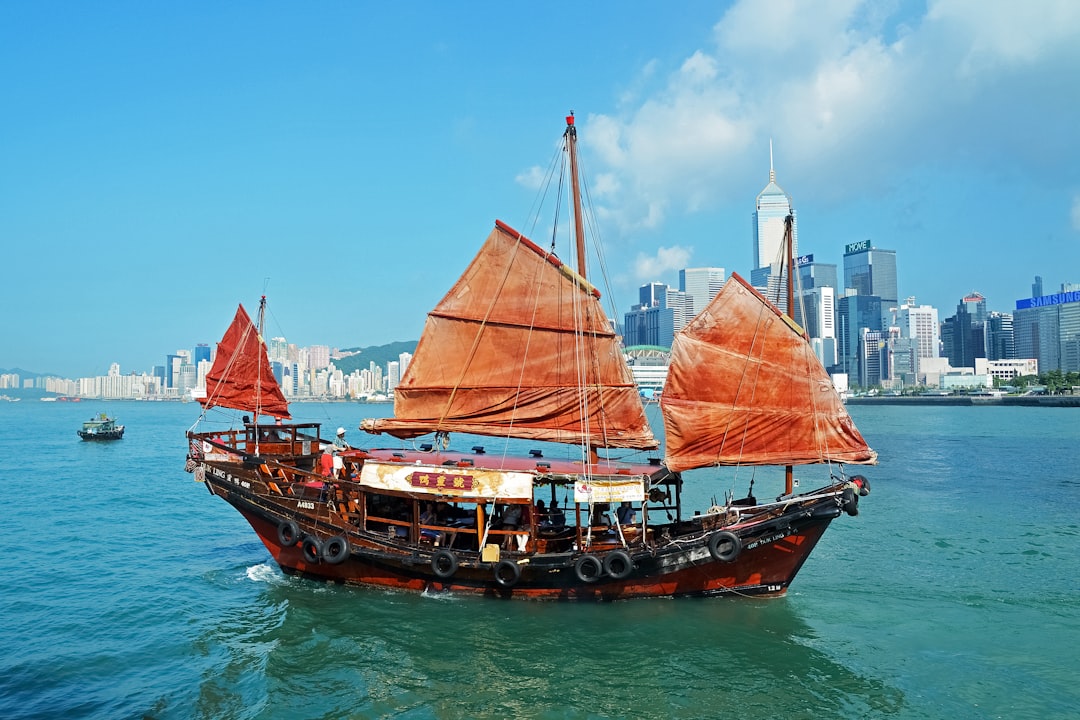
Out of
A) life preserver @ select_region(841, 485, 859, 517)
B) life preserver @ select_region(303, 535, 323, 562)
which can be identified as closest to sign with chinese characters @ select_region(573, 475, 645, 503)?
life preserver @ select_region(841, 485, 859, 517)

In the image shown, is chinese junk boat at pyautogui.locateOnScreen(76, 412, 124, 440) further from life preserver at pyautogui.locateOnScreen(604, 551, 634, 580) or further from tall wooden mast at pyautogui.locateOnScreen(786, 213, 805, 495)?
tall wooden mast at pyautogui.locateOnScreen(786, 213, 805, 495)

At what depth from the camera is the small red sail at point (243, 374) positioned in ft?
77.8

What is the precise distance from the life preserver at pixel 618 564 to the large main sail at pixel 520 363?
3.46 metres

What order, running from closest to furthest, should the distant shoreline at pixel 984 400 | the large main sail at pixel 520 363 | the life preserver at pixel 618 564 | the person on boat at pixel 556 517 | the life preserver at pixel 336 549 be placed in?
the life preserver at pixel 618 564 → the life preserver at pixel 336 549 → the person on boat at pixel 556 517 → the large main sail at pixel 520 363 → the distant shoreline at pixel 984 400

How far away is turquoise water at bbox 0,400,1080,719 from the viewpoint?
1177 centimetres

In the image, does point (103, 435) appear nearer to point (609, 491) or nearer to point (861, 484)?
point (609, 491)

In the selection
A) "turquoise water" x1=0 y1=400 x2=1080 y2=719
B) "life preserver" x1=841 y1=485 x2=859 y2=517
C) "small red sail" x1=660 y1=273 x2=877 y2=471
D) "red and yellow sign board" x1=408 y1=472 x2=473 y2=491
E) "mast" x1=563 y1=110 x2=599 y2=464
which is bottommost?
"turquoise water" x1=0 y1=400 x2=1080 y2=719

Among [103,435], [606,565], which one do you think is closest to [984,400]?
[103,435]

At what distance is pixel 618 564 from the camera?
15016 millimetres

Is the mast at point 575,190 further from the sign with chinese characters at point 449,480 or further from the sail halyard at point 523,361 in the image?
the sign with chinese characters at point 449,480

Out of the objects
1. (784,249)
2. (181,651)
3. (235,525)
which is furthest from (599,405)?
(235,525)

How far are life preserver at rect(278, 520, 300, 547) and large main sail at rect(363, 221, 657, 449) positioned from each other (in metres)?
3.17

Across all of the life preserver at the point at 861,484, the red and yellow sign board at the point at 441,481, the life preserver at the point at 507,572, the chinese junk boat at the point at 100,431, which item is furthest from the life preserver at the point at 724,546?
the chinese junk boat at the point at 100,431

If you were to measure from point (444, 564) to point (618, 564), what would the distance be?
3727mm
